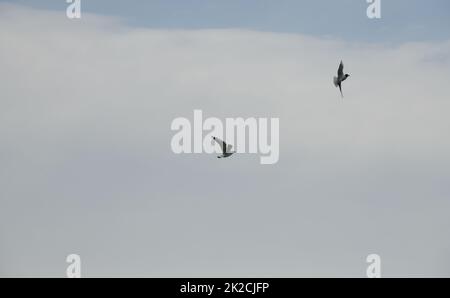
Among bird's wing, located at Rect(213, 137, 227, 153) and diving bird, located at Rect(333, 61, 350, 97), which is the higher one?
diving bird, located at Rect(333, 61, 350, 97)

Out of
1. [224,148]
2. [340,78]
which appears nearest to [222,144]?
[224,148]

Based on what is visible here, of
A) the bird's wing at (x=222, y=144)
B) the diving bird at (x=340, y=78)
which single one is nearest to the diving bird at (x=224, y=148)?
the bird's wing at (x=222, y=144)

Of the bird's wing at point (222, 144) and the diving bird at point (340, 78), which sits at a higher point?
the diving bird at point (340, 78)

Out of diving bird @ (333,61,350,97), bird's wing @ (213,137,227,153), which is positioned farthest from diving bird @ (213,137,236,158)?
diving bird @ (333,61,350,97)

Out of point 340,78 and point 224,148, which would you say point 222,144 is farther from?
point 340,78

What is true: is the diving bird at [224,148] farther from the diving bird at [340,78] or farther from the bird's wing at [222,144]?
the diving bird at [340,78]

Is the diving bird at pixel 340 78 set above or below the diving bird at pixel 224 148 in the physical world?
above

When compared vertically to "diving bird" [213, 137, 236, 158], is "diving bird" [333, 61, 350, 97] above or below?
above

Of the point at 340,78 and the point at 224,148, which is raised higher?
the point at 340,78

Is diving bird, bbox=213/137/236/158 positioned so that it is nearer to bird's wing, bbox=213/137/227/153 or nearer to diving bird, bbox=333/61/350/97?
bird's wing, bbox=213/137/227/153
